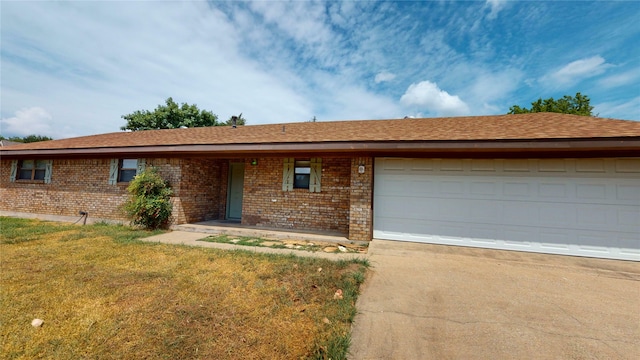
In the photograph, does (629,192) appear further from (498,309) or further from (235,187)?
(235,187)

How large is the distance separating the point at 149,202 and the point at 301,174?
4.52 metres

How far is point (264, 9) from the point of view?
23.3ft

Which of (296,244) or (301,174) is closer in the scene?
(296,244)

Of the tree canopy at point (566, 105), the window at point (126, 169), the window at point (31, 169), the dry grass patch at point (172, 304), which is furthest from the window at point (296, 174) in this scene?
the tree canopy at point (566, 105)

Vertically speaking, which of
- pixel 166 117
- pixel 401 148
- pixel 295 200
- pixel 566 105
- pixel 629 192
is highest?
pixel 566 105

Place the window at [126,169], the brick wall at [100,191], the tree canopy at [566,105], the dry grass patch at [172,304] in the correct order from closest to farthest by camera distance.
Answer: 1. the dry grass patch at [172,304]
2. the brick wall at [100,191]
3. the window at [126,169]
4. the tree canopy at [566,105]

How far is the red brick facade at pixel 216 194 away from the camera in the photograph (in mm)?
7034

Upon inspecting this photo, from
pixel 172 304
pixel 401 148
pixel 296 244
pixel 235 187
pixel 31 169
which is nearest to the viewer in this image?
pixel 172 304

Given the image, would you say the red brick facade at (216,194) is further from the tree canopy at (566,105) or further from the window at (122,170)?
the tree canopy at (566,105)

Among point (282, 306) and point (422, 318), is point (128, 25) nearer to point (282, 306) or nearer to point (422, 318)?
point (282, 306)

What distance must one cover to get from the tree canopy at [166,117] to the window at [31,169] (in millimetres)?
15633

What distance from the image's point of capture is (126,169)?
27.8 feet

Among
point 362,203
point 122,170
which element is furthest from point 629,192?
point 122,170

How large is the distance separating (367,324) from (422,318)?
67 centimetres
